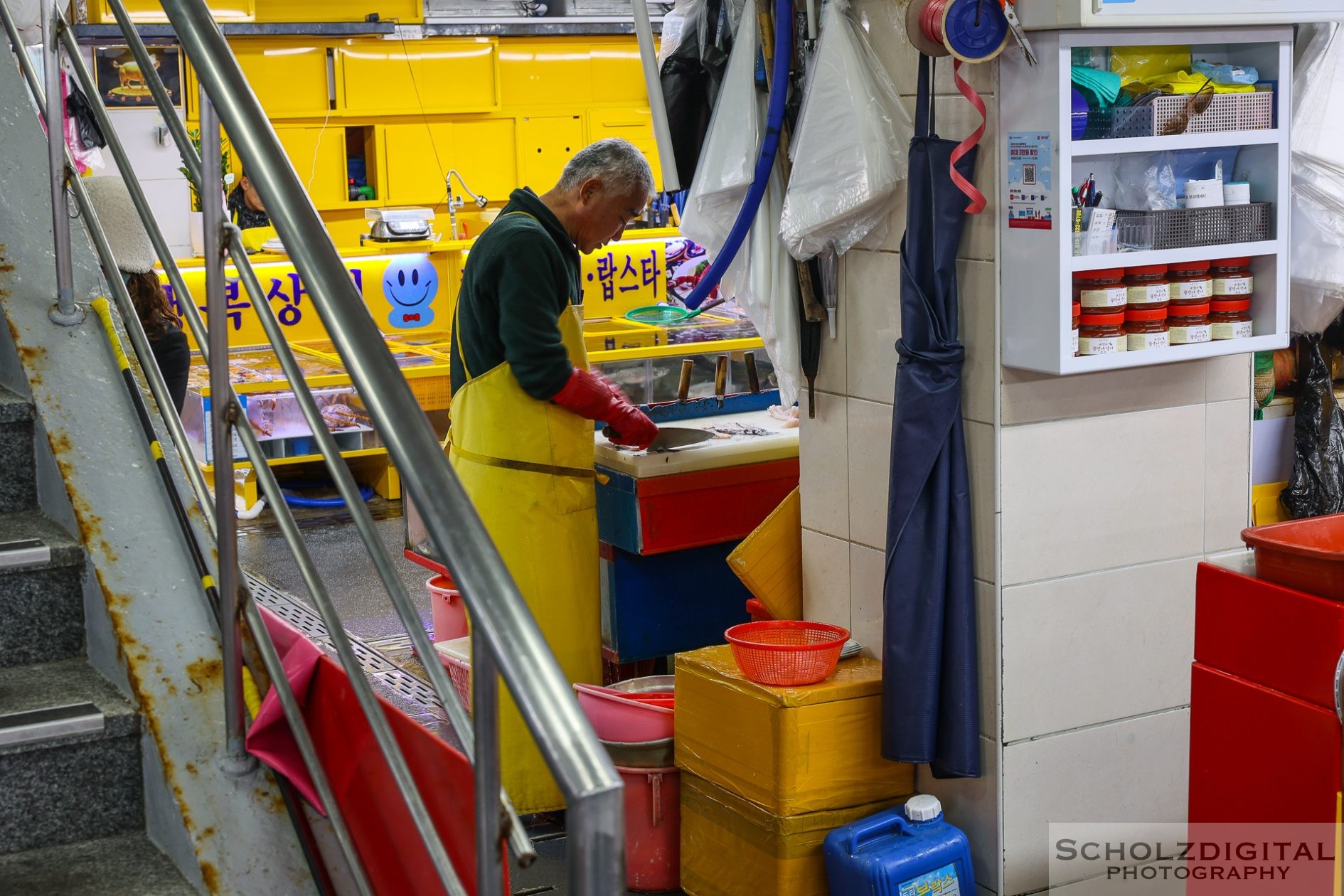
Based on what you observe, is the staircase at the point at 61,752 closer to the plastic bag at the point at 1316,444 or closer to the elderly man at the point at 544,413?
the elderly man at the point at 544,413

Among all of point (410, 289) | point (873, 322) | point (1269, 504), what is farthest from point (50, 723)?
point (410, 289)

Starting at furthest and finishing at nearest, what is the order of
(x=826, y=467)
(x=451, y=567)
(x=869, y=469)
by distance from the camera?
(x=826, y=467) → (x=869, y=469) → (x=451, y=567)

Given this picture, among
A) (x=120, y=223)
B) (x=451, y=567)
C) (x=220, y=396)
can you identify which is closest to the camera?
(x=451, y=567)

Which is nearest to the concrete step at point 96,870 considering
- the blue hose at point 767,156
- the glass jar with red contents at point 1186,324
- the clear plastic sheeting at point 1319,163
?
the blue hose at point 767,156

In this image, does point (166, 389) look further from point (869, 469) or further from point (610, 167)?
point (610, 167)

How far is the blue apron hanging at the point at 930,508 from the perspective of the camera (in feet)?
10.4

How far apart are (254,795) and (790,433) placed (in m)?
2.84

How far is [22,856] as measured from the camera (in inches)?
80.1

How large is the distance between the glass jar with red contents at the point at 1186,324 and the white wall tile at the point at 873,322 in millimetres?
599

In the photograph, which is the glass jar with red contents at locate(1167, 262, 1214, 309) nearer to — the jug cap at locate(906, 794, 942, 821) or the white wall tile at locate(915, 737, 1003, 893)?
the white wall tile at locate(915, 737, 1003, 893)

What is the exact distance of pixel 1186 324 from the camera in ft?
10.6

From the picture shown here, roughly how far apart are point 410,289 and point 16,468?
255 inches

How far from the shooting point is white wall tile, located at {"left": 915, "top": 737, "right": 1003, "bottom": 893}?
10.9ft

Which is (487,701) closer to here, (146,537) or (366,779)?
(366,779)
